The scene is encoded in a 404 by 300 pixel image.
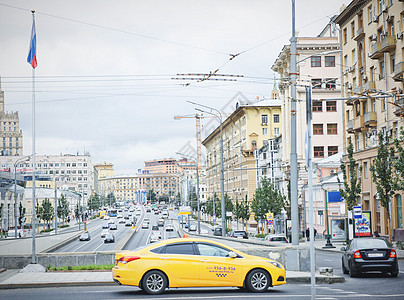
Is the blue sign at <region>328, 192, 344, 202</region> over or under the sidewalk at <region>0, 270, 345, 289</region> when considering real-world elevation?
over

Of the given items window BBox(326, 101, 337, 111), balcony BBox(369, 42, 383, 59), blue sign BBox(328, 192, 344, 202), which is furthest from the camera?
window BBox(326, 101, 337, 111)

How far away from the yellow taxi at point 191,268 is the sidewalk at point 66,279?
2.53 metres

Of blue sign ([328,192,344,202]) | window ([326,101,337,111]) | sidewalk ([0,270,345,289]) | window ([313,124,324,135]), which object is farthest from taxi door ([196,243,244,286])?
window ([326,101,337,111])

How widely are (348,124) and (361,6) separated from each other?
1107cm

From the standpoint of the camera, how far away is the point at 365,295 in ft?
50.2

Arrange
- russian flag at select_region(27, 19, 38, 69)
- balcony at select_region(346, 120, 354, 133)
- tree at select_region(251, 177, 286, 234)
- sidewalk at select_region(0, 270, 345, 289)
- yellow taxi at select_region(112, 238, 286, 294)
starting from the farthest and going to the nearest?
tree at select_region(251, 177, 286, 234)
balcony at select_region(346, 120, 354, 133)
russian flag at select_region(27, 19, 38, 69)
sidewalk at select_region(0, 270, 345, 289)
yellow taxi at select_region(112, 238, 286, 294)

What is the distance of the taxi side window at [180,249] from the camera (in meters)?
15.5

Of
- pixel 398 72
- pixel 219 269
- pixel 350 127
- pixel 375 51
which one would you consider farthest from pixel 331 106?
pixel 219 269

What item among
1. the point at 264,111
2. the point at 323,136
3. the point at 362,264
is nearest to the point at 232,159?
the point at 264,111

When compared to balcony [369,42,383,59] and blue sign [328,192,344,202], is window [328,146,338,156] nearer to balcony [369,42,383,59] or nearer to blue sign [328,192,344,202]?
blue sign [328,192,344,202]

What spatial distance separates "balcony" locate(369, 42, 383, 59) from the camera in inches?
1876

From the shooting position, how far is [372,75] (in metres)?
51.6

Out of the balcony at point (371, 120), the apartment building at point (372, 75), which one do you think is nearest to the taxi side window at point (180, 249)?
the apartment building at point (372, 75)

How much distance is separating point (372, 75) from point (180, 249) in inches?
1586
